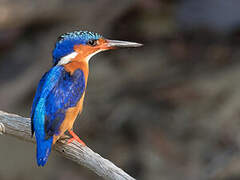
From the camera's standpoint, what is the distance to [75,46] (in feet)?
11.6

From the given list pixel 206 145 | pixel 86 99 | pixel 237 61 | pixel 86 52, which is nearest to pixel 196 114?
pixel 206 145

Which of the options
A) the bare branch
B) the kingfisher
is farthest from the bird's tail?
the bare branch

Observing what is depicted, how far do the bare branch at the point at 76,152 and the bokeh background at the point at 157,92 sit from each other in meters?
2.41

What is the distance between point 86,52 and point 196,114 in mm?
2920

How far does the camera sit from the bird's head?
138 inches

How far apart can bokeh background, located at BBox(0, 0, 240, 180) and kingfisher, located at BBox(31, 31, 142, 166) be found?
7.79 ft

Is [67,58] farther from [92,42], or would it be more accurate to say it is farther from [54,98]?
[54,98]

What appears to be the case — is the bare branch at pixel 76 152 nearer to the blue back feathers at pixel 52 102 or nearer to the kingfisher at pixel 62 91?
the kingfisher at pixel 62 91

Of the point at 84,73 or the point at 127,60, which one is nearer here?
the point at 84,73

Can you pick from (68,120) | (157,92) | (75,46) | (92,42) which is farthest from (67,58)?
(157,92)

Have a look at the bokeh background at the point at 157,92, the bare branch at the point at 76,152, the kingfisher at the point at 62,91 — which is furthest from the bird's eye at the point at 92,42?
the bokeh background at the point at 157,92

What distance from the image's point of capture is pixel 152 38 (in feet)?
20.7

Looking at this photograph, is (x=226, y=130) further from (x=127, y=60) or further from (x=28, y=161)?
(x=28, y=161)

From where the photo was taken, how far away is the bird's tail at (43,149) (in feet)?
10.4
